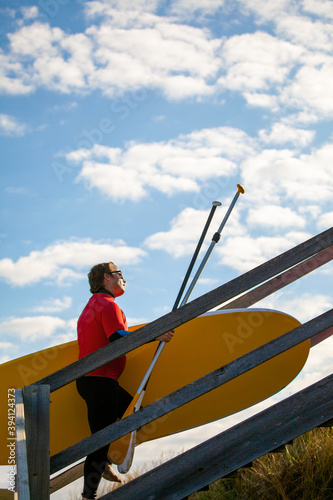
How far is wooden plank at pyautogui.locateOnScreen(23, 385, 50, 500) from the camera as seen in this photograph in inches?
90.5

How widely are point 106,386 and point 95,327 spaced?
1.16 ft

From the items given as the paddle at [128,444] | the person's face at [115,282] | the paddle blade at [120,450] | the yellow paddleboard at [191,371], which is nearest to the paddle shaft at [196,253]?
the yellow paddleboard at [191,371]

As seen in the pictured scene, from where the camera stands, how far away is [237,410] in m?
3.91

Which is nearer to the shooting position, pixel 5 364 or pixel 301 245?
pixel 301 245

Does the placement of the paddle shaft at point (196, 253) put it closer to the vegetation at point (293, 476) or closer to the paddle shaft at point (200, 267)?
the paddle shaft at point (200, 267)

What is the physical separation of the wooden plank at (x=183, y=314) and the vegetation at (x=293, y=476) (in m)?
1.36

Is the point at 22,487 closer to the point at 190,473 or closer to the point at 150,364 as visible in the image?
the point at 190,473

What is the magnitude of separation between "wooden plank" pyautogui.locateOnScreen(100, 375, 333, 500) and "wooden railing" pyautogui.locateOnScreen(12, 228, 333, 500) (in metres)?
0.04

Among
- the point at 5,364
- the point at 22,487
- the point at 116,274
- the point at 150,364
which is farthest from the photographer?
the point at 5,364

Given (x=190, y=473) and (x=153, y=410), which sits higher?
(x=153, y=410)

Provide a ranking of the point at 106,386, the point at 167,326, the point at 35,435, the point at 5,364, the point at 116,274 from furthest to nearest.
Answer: the point at 5,364 → the point at 116,274 → the point at 106,386 → the point at 167,326 → the point at 35,435

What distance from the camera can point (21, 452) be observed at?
2150 millimetres

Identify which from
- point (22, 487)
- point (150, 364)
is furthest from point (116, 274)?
point (22, 487)

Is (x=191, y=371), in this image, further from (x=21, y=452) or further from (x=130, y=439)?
(x=21, y=452)
